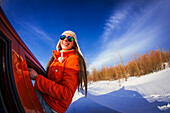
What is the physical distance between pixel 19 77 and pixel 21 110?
21 cm

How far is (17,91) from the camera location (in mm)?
490

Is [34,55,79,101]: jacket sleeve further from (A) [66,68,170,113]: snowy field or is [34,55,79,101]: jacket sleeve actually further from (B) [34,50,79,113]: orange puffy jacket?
(A) [66,68,170,113]: snowy field

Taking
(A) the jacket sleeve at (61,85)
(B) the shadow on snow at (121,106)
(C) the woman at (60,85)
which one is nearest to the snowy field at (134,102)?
(B) the shadow on snow at (121,106)

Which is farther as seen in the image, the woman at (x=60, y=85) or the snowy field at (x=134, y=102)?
the snowy field at (x=134, y=102)

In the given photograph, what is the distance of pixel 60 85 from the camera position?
783 mm

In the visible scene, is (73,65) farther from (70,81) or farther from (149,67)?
(149,67)

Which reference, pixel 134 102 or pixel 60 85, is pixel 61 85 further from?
pixel 134 102

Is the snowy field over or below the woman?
below

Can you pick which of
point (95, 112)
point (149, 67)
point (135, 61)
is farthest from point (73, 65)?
point (149, 67)

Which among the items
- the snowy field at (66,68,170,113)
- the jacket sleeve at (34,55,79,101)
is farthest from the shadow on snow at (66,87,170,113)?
the jacket sleeve at (34,55,79,101)

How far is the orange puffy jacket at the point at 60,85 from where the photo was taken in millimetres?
771

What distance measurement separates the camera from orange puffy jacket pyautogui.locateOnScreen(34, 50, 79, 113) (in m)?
0.77

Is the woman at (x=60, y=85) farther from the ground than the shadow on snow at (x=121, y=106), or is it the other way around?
the woman at (x=60, y=85)

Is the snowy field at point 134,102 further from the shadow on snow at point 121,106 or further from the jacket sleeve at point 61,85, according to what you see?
the jacket sleeve at point 61,85
